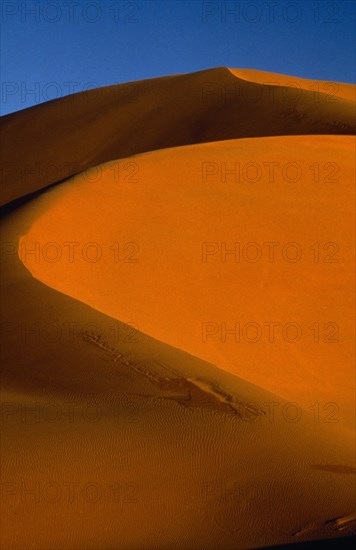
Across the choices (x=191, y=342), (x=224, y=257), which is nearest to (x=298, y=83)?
(x=224, y=257)

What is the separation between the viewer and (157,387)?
6715 millimetres

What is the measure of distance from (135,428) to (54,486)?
100 centimetres

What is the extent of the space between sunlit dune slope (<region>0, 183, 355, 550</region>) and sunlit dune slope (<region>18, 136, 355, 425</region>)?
96.5 inches

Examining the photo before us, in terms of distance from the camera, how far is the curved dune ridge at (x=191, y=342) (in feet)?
15.1

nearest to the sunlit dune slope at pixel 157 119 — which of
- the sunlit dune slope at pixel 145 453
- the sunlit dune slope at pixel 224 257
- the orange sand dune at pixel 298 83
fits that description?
the orange sand dune at pixel 298 83

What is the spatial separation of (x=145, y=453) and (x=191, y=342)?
5126 mm

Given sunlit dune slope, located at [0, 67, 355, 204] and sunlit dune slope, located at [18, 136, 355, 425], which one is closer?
sunlit dune slope, located at [18, 136, 355, 425]

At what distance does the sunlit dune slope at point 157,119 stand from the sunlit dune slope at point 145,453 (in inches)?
491

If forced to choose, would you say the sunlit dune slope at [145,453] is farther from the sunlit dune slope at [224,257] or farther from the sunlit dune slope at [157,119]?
the sunlit dune slope at [157,119]

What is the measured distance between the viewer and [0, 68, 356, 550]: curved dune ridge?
15.1 ft

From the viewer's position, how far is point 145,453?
523cm

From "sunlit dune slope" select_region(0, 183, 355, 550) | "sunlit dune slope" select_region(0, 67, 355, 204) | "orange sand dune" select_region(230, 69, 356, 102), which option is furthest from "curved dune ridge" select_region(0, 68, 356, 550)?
"orange sand dune" select_region(230, 69, 356, 102)

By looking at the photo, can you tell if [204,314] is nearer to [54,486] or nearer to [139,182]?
[139,182]

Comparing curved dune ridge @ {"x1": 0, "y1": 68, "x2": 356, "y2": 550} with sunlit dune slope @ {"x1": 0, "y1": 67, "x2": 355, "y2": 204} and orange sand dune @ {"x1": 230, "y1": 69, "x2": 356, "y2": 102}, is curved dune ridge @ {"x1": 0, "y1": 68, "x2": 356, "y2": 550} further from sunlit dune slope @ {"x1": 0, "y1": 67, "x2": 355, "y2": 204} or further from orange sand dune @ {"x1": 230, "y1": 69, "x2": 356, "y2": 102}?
orange sand dune @ {"x1": 230, "y1": 69, "x2": 356, "y2": 102}
